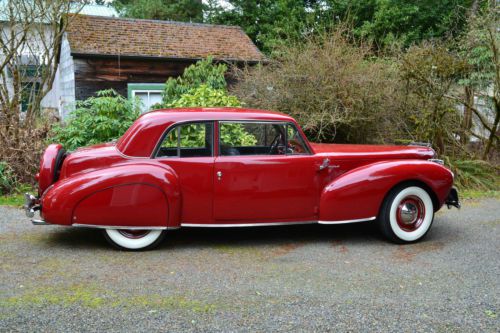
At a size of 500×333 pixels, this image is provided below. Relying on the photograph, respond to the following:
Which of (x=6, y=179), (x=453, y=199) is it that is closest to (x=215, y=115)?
(x=453, y=199)

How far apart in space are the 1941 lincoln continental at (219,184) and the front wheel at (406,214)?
11mm

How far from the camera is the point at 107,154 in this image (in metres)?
4.82

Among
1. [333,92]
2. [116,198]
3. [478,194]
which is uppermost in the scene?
[333,92]

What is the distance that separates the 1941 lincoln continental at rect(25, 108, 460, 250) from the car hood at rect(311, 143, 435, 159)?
0.07 ft

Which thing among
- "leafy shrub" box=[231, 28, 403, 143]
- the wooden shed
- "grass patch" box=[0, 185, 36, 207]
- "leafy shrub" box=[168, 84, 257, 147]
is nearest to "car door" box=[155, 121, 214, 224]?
"leafy shrub" box=[168, 84, 257, 147]

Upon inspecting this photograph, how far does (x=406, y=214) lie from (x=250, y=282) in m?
2.17

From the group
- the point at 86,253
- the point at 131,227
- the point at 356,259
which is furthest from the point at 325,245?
the point at 86,253

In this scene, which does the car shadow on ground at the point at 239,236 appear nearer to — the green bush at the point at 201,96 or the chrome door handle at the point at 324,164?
the chrome door handle at the point at 324,164

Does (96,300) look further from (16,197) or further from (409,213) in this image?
(16,197)

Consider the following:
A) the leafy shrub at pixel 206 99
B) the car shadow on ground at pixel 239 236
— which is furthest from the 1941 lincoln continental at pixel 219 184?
the leafy shrub at pixel 206 99

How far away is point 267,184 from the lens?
16.1ft

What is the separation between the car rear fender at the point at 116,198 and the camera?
14.9 feet

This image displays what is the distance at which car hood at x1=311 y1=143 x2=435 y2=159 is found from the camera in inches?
206

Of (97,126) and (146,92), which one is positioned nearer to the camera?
(97,126)
